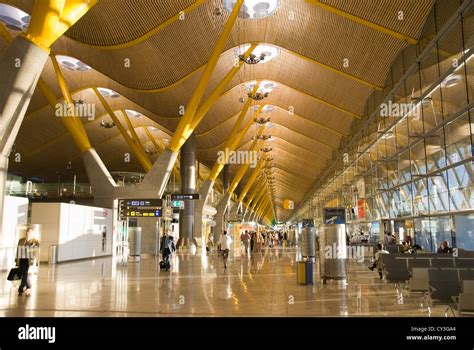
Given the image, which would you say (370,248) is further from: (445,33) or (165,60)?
(165,60)

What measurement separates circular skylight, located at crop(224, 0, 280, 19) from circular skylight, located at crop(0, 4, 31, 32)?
11.0m

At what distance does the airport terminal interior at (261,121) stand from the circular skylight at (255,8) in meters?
0.08

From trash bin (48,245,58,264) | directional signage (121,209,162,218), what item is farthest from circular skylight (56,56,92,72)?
trash bin (48,245,58,264)

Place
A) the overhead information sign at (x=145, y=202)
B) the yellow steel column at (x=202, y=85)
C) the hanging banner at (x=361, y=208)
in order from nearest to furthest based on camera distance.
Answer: the yellow steel column at (x=202, y=85) → the overhead information sign at (x=145, y=202) → the hanging banner at (x=361, y=208)

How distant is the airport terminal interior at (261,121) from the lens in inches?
404

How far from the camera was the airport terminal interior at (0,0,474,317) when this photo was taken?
10.3 m

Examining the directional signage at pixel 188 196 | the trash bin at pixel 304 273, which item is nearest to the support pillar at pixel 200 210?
the directional signage at pixel 188 196

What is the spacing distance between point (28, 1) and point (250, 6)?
11.2 m

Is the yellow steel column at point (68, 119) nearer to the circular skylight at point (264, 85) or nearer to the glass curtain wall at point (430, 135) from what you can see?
the circular skylight at point (264, 85)

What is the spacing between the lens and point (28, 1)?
2120 centimetres

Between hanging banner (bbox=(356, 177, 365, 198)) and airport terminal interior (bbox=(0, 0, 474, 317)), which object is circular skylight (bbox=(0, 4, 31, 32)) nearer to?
airport terminal interior (bbox=(0, 0, 474, 317))

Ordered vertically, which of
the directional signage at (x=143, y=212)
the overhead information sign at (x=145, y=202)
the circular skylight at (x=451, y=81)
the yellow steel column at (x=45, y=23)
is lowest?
the directional signage at (x=143, y=212)

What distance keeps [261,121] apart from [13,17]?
2110 centimetres
